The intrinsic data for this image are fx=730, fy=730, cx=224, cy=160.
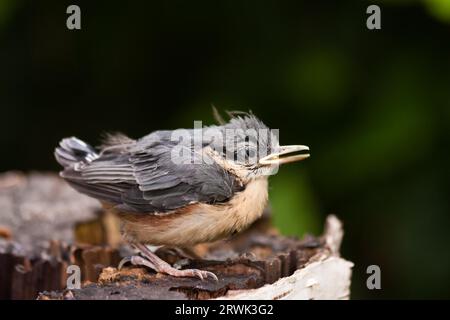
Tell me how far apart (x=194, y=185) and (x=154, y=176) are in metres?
0.23

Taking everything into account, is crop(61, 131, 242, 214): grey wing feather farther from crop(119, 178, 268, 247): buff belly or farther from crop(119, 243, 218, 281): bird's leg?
crop(119, 243, 218, 281): bird's leg

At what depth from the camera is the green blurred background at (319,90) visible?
4848 mm

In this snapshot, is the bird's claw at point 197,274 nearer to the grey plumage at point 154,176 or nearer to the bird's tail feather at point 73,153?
the grey plumage at point 154,176

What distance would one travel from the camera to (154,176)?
3.49 metres

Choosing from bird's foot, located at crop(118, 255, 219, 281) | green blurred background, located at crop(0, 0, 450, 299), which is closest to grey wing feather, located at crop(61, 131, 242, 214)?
bird's foot, located at crop(118, 255, 219, 281)

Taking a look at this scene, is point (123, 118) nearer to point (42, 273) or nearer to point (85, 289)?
point (42, 273)

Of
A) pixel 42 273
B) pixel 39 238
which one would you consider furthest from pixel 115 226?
pixel 42 273

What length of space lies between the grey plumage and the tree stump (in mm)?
339

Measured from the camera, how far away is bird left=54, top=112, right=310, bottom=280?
334cm

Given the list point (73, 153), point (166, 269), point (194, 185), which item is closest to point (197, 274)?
point (166, 269)

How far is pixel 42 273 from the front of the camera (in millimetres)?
3961

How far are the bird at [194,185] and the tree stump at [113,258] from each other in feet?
0.52

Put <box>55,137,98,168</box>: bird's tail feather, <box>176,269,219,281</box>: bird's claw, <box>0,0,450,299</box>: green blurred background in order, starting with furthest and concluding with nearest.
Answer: <box>0,0,450,299</box>: green blurred background → <box>55,137,98,168</box>: bird's tail feather → <box>176,269,219,281</box>: bird's claw

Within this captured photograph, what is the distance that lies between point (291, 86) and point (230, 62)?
60 cm
